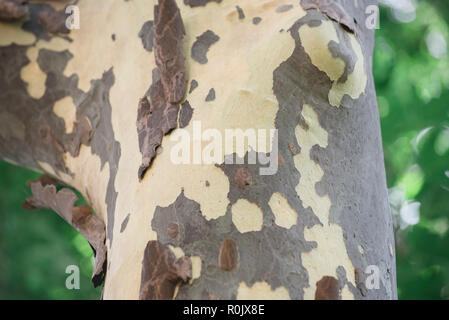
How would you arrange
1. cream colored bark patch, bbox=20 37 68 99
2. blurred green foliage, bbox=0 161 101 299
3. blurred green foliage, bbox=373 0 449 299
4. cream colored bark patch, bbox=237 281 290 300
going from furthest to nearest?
blurred green foliage, bbox=0 161 101 299 → blurred green foliage, bbox=373 0 449 299 → cream colored bark patch, bbox=20 37 68 99 → cream colored bark patch, bbox=237 281 290 300

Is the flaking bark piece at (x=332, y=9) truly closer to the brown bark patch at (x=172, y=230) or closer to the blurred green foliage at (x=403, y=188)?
the brown bark patch at (x=172, y=230)

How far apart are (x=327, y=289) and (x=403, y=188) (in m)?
2.34

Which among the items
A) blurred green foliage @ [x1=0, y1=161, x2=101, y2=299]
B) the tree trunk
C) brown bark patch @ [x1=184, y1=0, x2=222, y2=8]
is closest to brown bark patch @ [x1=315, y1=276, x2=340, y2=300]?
the tree trunk

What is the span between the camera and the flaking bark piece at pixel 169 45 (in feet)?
3.09

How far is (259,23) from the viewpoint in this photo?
96 cm

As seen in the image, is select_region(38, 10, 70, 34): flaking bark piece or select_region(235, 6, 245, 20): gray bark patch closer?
select_region(235, 6, 245, 20): gray bark patch

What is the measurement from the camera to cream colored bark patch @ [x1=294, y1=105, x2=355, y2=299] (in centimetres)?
83

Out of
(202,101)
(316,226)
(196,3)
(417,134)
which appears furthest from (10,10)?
(417,134)

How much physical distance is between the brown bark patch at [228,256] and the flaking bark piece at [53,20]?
24.7 inches

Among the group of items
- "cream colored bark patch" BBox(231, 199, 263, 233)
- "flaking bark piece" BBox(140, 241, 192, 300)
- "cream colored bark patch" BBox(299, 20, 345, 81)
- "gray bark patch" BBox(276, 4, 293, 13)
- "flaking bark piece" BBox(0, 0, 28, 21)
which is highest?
"flaking bark piece" BBox(0, 0, 28, 21)

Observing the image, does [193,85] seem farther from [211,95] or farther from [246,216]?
[246,216]

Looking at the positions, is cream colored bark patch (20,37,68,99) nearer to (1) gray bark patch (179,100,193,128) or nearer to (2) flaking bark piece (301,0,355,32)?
(1) gray bark patch (179,100,193,128)

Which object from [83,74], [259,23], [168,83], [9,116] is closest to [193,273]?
[168,83]

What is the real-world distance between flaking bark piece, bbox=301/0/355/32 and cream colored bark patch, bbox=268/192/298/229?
0.29 m
